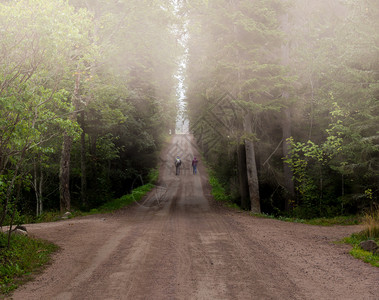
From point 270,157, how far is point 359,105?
7.01 metres

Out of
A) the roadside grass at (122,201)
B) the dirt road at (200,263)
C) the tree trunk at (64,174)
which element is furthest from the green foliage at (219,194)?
the tree trunk at (64,174)

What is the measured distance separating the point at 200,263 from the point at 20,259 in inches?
166

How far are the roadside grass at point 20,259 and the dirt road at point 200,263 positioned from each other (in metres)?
0.28

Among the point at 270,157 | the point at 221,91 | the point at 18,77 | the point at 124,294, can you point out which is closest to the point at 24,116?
the point at 18,77

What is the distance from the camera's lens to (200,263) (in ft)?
24.1

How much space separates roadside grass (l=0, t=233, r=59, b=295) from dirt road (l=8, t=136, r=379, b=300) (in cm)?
28

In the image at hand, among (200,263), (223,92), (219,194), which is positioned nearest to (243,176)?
(219,194)

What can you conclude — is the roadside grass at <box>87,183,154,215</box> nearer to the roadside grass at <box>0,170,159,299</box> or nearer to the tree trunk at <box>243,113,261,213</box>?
the tree trunk at <box>243,113,261,213</box>

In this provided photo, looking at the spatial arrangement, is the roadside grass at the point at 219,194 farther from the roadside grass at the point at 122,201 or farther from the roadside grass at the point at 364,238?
the roadside grass at the point at 364,238

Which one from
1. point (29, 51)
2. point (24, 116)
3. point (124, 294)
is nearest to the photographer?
point (124, 294)

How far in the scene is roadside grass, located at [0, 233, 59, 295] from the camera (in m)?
6.35

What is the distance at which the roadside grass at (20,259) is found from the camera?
6352 millimetres

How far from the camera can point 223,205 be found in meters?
19.8

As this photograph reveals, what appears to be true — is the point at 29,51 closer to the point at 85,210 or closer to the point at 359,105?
the point at 359,105
